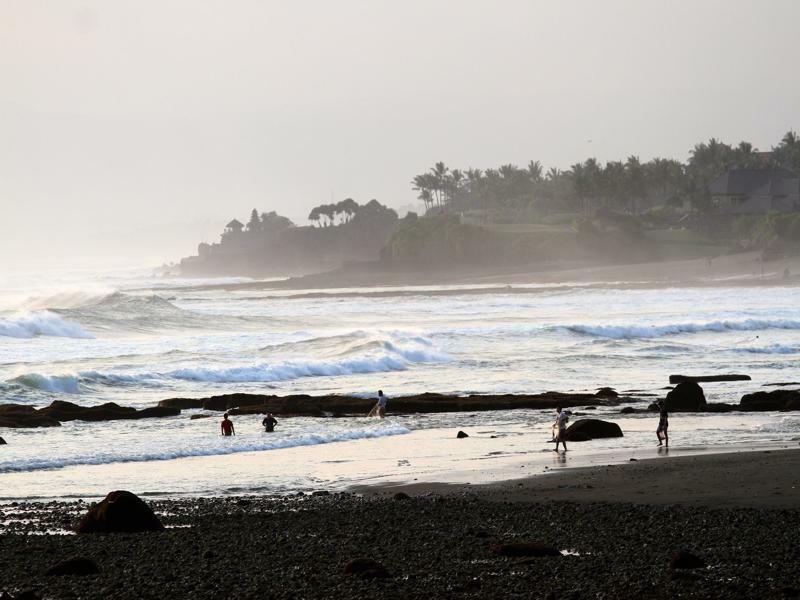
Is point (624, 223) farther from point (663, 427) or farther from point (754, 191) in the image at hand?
point (663, 427)

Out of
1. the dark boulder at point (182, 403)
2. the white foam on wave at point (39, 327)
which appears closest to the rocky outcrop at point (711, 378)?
the dark boulder at point (182, 403)

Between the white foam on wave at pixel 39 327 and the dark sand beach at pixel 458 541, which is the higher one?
the white foam on wave at pixel 39 327

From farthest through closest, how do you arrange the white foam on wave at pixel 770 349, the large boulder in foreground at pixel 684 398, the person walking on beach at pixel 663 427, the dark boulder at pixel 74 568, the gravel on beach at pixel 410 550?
the white foam on wave at pixel 770 349, the large boulder in foreground at pixel 684 398, the person walking on beach at pixel 663 427, the dark boulder at pixel 74 568, the gravel on beach at pixel 410 550

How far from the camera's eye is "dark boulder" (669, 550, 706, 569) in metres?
11.0

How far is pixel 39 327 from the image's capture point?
53031 millimetres

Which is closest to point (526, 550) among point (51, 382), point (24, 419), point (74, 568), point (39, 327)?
point (74, 568)

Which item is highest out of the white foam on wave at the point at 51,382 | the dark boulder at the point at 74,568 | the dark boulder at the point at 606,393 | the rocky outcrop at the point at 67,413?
the white foam on wave at the point at 51,382

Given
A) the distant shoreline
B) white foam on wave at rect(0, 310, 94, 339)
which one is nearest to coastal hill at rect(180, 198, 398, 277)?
the distant shoreline

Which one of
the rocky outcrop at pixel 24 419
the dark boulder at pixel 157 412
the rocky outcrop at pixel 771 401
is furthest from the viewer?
the dark boulder at pixel 157 412

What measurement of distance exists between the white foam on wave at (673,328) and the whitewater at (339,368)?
0.13m

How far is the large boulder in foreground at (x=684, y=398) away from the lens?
26312 mm

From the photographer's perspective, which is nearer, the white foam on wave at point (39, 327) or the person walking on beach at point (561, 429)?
the person walking on beach at point (561, 429)

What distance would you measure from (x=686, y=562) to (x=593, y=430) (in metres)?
11.4

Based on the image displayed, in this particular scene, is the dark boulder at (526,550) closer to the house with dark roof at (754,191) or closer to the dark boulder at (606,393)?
the dark boulder at (606,393)
